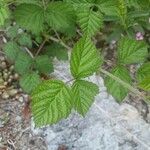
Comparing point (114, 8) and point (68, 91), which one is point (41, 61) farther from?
point (68, 91)

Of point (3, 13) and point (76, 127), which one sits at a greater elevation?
point (3, 13)

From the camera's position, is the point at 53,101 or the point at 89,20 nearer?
the point at 53,101

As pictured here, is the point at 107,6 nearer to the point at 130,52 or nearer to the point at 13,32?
the point at 130,52

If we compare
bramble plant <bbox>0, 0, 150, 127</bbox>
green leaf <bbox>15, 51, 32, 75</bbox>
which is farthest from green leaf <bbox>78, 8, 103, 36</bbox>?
green leaf <bbox>15, 51, 32, 75</bbox>

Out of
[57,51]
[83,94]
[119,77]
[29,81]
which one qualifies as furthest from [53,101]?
[57,51]

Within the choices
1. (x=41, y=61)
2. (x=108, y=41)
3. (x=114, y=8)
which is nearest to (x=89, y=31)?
(x=114, y=8)

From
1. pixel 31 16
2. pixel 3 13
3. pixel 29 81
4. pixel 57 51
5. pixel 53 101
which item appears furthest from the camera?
pixel 57 51
